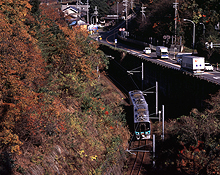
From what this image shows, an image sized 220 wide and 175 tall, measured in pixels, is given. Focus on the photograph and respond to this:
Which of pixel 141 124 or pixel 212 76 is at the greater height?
pixel 212 76

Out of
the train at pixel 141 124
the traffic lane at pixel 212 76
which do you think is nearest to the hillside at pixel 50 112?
the train at pixel 141 124

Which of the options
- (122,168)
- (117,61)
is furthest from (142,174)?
(117,61)

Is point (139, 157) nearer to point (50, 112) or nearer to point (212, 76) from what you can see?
point (50, 112)

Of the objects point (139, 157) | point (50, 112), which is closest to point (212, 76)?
point (139, 157)

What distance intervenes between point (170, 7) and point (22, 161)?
245 feet

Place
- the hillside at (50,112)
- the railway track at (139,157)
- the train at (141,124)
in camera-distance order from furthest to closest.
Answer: the train at (141,124), the railway track at (139,157), the hillside at (50,112)

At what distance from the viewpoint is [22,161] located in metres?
22.4

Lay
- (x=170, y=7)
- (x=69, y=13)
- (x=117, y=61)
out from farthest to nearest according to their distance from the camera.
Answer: (x=69, y=13) → (x=170, y=7) → (x=117, y=61)

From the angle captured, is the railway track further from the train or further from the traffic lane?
the traffic lane

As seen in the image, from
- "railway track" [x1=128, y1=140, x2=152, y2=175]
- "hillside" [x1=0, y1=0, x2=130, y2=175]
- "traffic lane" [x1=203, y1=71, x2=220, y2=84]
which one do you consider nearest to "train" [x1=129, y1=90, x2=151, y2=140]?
"railway track" [x1=128, y1=140, x2=152, y2=175]

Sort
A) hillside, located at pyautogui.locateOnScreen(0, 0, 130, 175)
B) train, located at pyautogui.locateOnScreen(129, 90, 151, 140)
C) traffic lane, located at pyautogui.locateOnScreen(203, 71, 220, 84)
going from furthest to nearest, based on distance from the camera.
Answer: traffic lane, located at pyautogui.locateOnScreen(203, 71, 220, 84) < train, located at pyautogui.locateOnScreen(129, 90, 151, 140) < hillside, located at pyautogui.locateOnScreen(0, 0, 130, 175)

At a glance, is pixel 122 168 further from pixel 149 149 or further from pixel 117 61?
pixel 117 61

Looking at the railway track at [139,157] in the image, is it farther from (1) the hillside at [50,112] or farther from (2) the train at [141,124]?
(1) the hillside at [50,112]

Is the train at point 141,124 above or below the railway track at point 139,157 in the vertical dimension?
above
